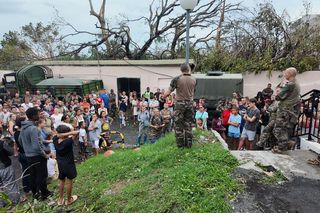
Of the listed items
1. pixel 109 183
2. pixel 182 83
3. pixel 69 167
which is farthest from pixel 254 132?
pixel 69 167

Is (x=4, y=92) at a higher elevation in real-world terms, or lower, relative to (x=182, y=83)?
lower

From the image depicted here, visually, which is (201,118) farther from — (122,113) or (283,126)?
(122,113)

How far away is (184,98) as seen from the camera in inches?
204

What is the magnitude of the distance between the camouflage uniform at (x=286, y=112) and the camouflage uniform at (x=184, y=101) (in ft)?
6.06

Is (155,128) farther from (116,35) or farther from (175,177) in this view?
(116,35)

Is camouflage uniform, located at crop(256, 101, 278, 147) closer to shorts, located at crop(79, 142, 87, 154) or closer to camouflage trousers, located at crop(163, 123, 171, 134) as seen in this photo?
camouflage trousers, located at crop(163, 123, 171, 134)

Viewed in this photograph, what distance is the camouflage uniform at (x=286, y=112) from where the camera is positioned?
5465mm

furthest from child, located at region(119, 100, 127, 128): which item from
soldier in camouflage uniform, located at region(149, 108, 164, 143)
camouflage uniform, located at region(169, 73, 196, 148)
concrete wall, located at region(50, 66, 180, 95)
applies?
camouflage uniform, located at region(169, 73, 196, 148)

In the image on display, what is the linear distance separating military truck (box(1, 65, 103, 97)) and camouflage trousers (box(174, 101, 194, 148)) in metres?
10.6

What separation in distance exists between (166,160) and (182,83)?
A: 5.06 ft

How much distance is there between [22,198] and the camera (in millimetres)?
6102

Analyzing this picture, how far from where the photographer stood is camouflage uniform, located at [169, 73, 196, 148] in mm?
5160

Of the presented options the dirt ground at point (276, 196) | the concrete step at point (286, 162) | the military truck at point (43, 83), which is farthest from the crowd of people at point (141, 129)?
the military truck at point (43, 83)

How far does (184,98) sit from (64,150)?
2396mm
